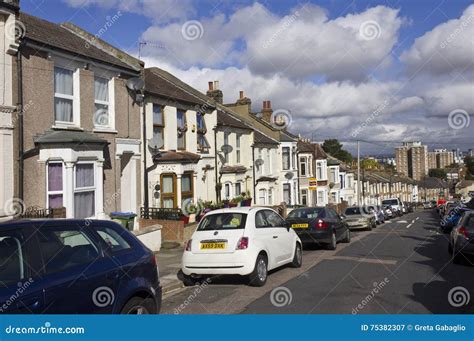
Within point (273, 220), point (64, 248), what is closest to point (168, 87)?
point (273, 220)

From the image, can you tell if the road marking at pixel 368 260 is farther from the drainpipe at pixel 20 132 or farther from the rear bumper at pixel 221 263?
the drainpipe at pixel 20 132

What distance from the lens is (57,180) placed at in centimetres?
1250

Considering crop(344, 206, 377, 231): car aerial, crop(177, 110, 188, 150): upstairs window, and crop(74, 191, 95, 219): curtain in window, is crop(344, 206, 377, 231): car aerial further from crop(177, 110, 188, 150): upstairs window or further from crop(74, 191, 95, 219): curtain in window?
crop(74, 191, 95, 219): curtain in window

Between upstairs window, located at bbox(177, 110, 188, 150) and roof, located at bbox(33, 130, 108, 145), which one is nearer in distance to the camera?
roof, located at bbox(33, 130, 108, 145)

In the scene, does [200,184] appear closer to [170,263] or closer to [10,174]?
[170,263]

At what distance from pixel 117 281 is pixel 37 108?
8.37m

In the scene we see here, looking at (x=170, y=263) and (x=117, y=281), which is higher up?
(x=117, y=281)

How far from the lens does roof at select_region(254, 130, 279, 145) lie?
29.5 meters

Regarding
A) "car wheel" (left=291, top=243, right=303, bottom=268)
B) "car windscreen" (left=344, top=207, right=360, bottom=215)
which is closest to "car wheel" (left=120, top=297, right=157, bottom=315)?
"car wheel" (left=291, top=243, right=303, bottom=268)

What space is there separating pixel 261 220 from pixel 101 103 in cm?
725

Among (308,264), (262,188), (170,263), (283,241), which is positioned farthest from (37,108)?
(262,188)

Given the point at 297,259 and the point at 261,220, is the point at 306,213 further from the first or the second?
the point at 261,220

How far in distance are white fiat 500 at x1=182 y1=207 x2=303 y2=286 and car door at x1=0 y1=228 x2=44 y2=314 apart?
510cm

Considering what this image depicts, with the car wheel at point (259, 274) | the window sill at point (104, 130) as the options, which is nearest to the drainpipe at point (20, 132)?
the window sill at point (104, 130)
